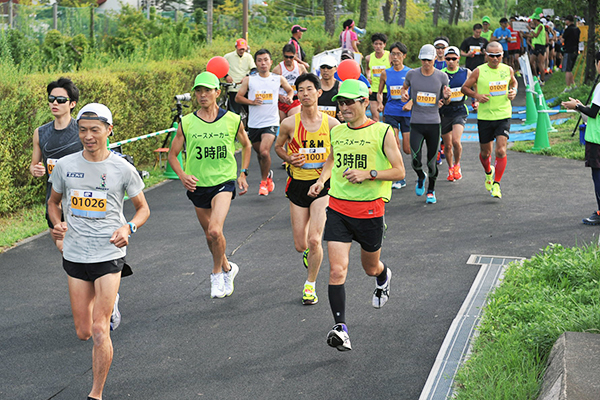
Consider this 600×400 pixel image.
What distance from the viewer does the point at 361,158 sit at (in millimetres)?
6113

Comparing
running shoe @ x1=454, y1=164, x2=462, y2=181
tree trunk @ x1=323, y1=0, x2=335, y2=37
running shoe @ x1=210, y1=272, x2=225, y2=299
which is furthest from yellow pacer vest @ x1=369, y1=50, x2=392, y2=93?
tree trunk @ x1=323, y1=0, x2=335, y2=37

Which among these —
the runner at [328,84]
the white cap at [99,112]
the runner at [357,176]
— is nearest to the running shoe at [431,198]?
the runner at [328,84]

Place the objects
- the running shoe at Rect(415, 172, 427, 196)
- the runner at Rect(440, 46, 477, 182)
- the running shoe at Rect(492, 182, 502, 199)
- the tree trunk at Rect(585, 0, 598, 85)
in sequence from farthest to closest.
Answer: the tree trunk at Rect(585, 0, 598, 85) → the runner at Rect(440, 46, 477, 182) → the running shoe at Rect(415, 172, 427, 196) → the running shoe at Rect(492, 182, 502, 199)

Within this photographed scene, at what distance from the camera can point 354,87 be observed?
6.03 m

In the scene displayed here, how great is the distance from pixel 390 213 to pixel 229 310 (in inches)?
171

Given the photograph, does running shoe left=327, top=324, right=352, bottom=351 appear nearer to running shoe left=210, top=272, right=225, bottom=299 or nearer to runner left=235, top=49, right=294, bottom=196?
running shoe left=210, top=272, right=225, bottom=299

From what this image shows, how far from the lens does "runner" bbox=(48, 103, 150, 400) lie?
5160 millimetres

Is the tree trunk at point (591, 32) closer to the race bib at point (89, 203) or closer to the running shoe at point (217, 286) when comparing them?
the running shoe at point (217, 286)

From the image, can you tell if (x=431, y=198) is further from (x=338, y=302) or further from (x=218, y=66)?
(x=338, y=302)

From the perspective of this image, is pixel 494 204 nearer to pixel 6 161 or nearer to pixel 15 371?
pixel 6 161

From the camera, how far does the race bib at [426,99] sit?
1115 cm

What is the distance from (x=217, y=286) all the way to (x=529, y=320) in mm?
2904

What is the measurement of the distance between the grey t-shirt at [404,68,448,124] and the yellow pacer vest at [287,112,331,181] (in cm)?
397

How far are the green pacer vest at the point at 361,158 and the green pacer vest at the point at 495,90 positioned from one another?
18.9 feet
